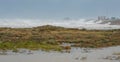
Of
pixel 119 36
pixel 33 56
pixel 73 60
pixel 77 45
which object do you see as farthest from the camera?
pixel 119 36

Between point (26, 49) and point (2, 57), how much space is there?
467cm

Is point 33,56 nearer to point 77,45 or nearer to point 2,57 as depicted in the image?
point 2,57

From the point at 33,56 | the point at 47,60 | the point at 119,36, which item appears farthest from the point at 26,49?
the point at 119,36

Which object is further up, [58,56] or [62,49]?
[62,49]

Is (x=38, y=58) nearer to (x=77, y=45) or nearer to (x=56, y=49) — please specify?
(x=56, y=49)

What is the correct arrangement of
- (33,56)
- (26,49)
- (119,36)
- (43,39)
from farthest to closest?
(119,36) → (43,39) → (26,49) → (33,56)

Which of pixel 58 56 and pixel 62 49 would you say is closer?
pixel 58 56

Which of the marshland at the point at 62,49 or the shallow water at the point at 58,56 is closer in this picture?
the shallow water at the point at 58,56

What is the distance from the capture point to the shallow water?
24797mm

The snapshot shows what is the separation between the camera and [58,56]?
87.6 ft

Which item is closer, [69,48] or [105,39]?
[69,48]

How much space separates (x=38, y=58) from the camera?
84.5 feet

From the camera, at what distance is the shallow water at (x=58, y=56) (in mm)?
24797

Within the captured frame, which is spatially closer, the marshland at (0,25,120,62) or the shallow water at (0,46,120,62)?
the shallow water at (0,46,120,62)
